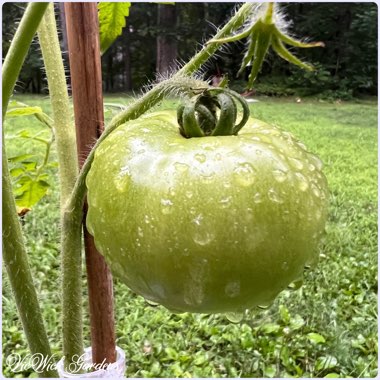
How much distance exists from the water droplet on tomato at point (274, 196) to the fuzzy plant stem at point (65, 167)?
1.17 feet

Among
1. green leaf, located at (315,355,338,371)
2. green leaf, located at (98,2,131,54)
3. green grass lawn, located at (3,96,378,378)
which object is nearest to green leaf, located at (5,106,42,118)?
green leaf, located at (98,2,131,54)

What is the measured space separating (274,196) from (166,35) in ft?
35.6

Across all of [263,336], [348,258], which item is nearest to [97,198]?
[263,336]

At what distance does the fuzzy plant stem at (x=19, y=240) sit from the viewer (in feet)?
2.35

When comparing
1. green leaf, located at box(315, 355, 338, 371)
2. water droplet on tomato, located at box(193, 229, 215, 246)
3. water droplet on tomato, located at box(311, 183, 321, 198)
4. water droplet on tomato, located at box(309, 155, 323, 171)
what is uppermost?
water droplet on tomato, located at box(309, 155, 323, 171)

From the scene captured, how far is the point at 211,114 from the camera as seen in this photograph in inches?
25.5

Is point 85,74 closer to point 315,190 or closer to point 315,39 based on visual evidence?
point 315,190

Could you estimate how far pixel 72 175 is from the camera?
2.83 ft

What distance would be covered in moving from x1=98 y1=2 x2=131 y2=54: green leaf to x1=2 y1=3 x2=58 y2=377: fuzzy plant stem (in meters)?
0.25

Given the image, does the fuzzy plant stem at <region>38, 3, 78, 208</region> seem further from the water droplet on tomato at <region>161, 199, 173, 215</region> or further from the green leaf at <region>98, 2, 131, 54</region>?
the water droplet on tomato at <region>161, 199, 173, 215</region>

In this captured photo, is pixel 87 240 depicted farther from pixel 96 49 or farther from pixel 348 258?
pixel 348 258

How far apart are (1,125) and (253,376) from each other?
158 centimetres

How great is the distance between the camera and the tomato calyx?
62 cm

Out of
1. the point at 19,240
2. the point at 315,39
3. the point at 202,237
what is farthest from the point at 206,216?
the point at 315,39
